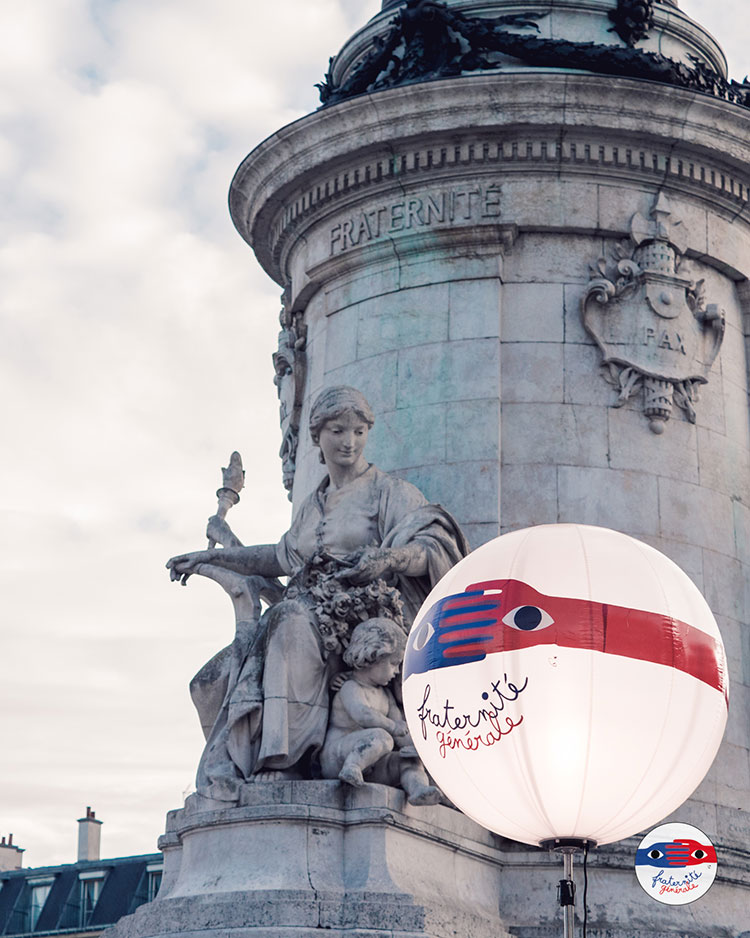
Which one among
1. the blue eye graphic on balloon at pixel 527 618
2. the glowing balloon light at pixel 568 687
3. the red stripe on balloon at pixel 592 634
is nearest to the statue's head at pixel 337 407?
the glowing balloon light at pixel 568 687

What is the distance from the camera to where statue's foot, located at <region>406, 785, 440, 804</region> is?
12422 millimetres

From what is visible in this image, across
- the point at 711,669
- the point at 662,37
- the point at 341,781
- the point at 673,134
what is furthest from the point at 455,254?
the point at 711,669

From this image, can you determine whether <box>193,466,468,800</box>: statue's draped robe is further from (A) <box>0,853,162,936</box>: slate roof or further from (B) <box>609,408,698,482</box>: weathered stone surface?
(A) <box>0,853,162,936</box>: slate roof

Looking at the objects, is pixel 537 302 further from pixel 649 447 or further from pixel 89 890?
pixel 89 890

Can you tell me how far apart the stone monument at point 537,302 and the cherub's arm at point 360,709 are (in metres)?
1.05

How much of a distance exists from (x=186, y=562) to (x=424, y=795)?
3969 mm

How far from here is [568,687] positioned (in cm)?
873

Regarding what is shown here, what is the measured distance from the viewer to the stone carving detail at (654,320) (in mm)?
15836

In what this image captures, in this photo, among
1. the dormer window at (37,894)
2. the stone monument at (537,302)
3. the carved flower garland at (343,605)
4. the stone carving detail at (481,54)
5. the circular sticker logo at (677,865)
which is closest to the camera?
the circular sticker logo at (677,865)

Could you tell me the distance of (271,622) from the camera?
1324 centimetres

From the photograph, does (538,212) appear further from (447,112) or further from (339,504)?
(339,504)

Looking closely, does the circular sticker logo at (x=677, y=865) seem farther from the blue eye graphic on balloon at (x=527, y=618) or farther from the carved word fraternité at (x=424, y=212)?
the carved word fraternité at (x=424, y=212)

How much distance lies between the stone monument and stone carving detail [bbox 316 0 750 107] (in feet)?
0.10

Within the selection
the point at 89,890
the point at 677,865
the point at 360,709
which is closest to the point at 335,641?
the point at 360,709
